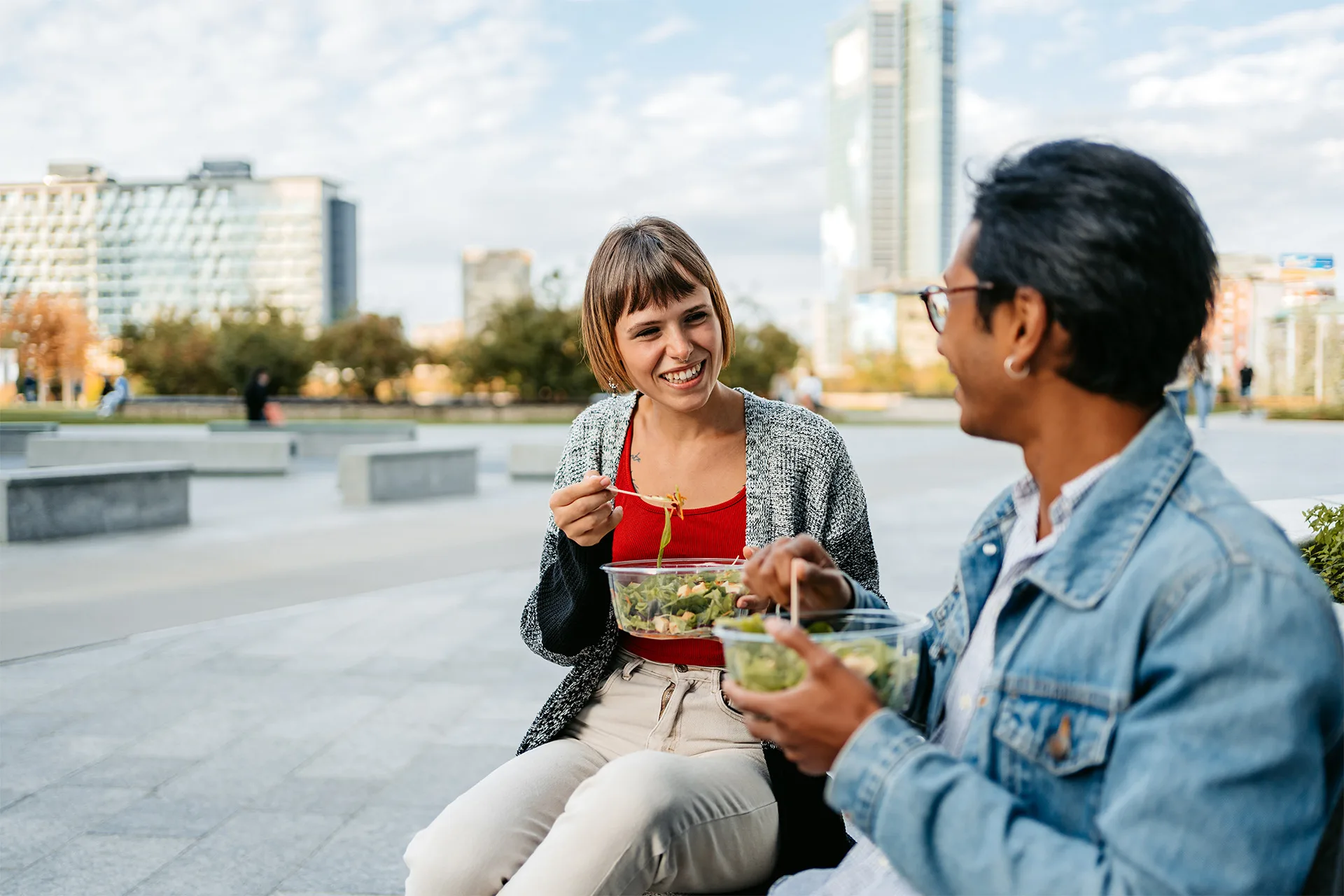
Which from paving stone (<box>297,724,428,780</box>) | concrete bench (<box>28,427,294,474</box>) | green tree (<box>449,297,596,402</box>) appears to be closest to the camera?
paving stone (<box>297,724,428,780</box>)

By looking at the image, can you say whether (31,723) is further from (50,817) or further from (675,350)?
(675,350)

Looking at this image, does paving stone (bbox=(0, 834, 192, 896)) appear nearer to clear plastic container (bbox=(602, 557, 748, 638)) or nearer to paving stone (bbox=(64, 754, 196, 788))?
paving stone (bbox=(64, 754, 196, 788))

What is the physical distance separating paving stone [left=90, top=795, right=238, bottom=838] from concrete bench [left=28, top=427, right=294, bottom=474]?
12.4 meters

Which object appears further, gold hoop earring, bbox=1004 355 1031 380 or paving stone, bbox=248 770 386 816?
paving stone, bbox=248 770 386 816

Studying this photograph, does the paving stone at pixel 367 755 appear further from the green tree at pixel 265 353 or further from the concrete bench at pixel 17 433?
the green tree at pixel 265 353

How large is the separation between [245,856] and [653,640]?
1.74 meters

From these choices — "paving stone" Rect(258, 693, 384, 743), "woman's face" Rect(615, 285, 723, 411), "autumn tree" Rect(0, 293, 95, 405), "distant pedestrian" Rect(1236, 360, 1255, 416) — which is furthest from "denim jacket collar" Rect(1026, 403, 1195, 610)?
"autumn tree" Rect(0, 293, 95, 405)

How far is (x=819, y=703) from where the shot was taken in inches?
47.8

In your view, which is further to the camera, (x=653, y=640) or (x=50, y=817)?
(x=50, y=817)

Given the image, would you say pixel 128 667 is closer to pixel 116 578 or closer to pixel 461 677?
pixel 461 677

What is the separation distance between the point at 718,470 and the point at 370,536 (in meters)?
7.43

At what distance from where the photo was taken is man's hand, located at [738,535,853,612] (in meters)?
1.61

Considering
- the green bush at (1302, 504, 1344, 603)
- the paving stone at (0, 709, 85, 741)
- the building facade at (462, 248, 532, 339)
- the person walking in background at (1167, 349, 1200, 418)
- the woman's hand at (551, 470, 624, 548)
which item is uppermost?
the building facade at (462, 248, 532, 339)

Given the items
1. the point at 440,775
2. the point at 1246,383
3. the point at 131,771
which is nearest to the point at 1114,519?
the point at 440,775
